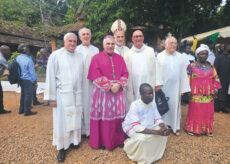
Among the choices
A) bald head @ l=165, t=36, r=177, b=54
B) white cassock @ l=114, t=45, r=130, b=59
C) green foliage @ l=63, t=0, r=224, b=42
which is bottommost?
white cassock @ l=114, t=45, r=130, b=59

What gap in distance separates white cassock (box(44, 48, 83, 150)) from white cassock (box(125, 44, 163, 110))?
1199mm

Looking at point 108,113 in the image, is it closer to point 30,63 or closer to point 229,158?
point 229,158

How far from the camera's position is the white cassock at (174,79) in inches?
148

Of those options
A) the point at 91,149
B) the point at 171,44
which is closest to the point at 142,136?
the point at 91,149

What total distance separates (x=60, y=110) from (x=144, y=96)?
1.55 meters

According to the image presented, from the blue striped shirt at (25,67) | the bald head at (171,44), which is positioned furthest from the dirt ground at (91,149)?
the bald head at (171,44)

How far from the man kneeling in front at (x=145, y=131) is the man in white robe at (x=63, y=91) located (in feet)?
3.58

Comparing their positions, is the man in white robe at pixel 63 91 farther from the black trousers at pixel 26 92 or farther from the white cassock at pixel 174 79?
the black trousers at pixel 26 92

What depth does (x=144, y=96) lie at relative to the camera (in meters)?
2.69

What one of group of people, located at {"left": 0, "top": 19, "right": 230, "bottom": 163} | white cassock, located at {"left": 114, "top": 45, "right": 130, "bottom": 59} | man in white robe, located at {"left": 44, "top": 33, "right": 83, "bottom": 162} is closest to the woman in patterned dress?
group of people, located at {"left": 0, "top": 19, "right": 230, "bottom": 163}

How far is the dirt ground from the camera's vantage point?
291 centimetres

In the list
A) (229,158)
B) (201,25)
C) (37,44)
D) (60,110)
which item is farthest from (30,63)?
(201,25)

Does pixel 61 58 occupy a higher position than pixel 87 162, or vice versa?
pixel 61 58

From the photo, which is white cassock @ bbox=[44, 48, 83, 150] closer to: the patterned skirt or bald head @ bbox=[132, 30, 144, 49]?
bald head @ bbox=[132, 30, 144, 49]
